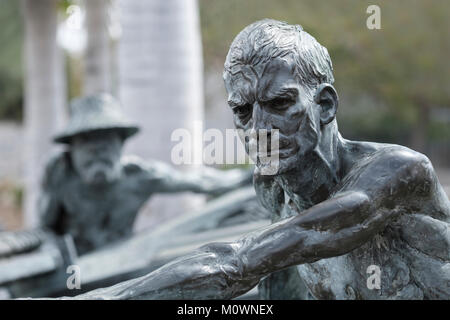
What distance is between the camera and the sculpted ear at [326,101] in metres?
2.06

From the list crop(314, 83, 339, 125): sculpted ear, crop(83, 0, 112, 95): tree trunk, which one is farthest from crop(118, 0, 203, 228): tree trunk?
crop(314, 83, 339, 125): sculpted ear

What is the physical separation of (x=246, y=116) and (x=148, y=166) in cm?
367

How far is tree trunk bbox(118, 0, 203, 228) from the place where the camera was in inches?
273

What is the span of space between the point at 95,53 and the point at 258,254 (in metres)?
9.47

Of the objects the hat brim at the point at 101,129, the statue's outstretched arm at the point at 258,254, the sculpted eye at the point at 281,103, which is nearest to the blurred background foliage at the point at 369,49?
the hat brim at the point at 101,129

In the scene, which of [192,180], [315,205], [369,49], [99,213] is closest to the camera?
[315,205]

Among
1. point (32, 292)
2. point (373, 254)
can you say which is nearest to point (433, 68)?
point (32, 292)

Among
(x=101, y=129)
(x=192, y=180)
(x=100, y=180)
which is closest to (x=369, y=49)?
(x=192, y=180)

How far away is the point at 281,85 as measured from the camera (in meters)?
Answer: 1.94

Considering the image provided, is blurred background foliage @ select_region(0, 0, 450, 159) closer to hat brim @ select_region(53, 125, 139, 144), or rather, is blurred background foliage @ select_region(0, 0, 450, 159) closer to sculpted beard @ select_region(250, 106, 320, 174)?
hat brim @ select_region(53, 125, 139, 144)

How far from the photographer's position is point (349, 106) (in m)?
23.0

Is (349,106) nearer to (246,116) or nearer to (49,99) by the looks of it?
(49,99)

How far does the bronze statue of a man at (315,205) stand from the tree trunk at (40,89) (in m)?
8.21

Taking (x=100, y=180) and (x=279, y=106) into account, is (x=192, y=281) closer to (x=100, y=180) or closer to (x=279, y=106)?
(x=279, y=106)
